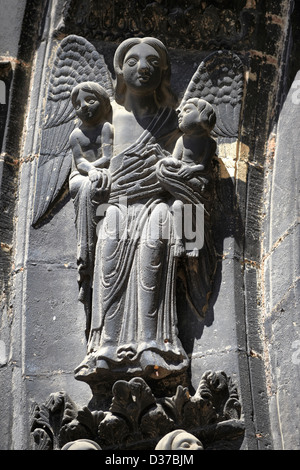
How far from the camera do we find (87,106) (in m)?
8.14

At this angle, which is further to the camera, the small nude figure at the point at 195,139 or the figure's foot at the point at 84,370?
the small nude figure at the point at 195,139

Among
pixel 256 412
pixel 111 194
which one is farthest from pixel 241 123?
pixel 256 412

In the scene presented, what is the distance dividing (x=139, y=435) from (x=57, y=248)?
1.37 meters

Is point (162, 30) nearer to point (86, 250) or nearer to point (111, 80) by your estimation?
point (111, 80)

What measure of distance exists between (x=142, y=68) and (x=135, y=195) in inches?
30.7

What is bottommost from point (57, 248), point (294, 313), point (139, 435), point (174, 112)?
point (139, 435)

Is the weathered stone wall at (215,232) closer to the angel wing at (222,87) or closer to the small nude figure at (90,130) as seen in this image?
the angel wing at (222,87)

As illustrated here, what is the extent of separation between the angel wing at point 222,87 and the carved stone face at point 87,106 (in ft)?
1.82

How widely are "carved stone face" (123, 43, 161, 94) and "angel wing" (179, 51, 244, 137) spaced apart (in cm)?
31

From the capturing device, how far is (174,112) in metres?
8.20

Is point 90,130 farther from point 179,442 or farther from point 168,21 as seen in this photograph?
point 179,442

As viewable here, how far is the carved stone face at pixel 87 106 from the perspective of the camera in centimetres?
814

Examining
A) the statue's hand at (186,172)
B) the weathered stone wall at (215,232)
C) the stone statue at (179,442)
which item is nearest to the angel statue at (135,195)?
the statue's hand at (186,172)

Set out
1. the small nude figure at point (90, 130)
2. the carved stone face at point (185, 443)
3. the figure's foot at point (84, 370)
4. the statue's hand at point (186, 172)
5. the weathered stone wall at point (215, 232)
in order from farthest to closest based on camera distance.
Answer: the small nude figure at point (90, 130), the statue's hand at point (186, 172), the weathered stone wall at point (215, 232), the figure's foot at point (84, 370), the carved stone face at point (185, 443)
